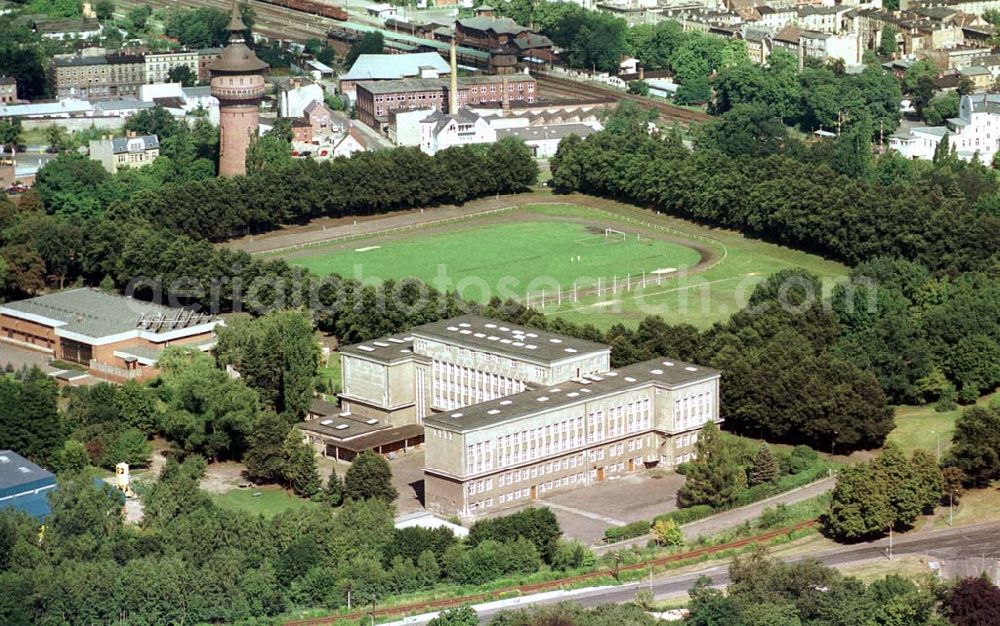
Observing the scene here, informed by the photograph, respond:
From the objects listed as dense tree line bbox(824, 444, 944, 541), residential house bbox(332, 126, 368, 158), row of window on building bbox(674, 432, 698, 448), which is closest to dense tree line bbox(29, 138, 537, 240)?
residential house bbox(332, 126, 368, 158)

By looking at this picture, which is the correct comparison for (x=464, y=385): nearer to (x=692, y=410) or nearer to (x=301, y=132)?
(x=692, y=410)

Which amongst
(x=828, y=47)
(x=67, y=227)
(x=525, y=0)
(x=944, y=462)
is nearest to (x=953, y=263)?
(x=944, y=462)

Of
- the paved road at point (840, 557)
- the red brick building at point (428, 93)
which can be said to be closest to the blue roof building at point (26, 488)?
the paved road at point (840, 557)

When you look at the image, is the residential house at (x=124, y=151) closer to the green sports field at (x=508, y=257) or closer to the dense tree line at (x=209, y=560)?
the green sports field at (x=508, y=257)

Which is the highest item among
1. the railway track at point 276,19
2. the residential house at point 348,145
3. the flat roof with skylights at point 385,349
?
the railway track at point 276,19

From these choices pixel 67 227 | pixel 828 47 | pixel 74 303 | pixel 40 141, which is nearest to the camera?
pixel 74 303

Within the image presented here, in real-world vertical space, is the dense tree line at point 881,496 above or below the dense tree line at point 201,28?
below

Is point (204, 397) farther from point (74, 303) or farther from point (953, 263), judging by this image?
point (953, 263)
